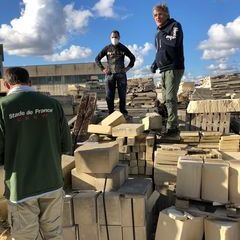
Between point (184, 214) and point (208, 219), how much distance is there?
28cm

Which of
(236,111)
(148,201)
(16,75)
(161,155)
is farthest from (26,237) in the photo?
(236,111)

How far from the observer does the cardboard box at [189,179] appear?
4977 mm

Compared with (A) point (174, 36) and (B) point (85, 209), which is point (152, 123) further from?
(B) point (85, 209)

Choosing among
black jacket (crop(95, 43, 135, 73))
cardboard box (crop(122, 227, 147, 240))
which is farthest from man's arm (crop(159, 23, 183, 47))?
cardboard box (crop(122, 227, 147, 240))

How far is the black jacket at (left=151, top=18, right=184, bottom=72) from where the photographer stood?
6.19 m

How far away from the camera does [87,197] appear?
4.63 metres

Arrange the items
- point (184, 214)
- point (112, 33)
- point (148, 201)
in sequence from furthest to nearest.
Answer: point (112, 33)
point (148, 201)
point (184, 214)

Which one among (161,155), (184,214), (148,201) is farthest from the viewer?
(161,155)

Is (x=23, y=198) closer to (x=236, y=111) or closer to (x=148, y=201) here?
(x=148, y=201)

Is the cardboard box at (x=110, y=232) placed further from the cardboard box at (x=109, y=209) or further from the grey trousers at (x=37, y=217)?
the grey trousers at (x=37, y=217)

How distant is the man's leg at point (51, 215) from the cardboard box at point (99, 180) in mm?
1085

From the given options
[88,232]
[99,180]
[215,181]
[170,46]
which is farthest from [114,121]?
[88,232]

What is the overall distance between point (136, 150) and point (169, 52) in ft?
5.38

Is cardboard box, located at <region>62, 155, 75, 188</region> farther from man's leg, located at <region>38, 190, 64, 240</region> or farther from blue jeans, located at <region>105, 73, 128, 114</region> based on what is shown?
blue jeans, located at <region>105, 73, 128, 114</region>
